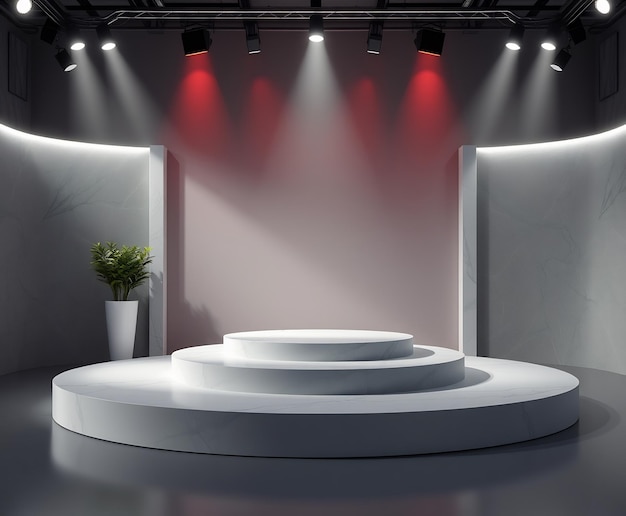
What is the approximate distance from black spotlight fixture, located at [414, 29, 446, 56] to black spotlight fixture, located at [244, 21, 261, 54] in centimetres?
183

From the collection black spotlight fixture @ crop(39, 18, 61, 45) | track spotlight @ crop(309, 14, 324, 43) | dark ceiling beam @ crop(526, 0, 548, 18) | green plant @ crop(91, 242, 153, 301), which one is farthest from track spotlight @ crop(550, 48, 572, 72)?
black spotlight fixture @ crop(39, 18, 61, 45)

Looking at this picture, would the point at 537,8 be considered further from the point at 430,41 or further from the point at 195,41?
the point at 195,41


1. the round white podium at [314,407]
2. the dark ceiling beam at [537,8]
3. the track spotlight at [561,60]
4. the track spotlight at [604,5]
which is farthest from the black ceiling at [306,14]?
the round white podium at [314,407]

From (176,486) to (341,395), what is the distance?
4.85 feet

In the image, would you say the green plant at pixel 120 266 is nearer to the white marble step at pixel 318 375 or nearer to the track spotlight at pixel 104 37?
the track spotlight at pixel 104 37

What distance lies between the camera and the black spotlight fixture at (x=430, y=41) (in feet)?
24.1

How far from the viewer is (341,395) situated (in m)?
4.30

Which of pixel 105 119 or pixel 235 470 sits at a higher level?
pixel 105 119

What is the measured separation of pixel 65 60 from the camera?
716 centimetres

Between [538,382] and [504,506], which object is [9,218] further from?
[504,506]

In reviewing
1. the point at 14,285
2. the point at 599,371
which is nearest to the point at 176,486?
the point at 14,285

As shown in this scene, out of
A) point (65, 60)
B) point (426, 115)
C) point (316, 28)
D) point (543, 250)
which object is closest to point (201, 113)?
point (65, 60)

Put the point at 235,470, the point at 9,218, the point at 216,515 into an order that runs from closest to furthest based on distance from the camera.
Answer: the point at 216,515 < the point at 235,470 < the point at 9,218

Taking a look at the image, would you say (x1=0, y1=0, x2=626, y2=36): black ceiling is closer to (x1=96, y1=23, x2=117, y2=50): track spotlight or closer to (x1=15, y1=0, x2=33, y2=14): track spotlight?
(x1=96, y1=23, x2=117, y2=50): track spotlight
